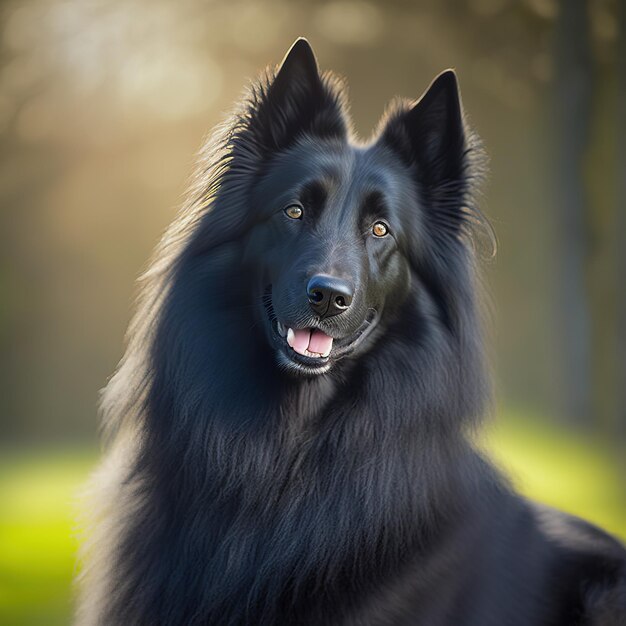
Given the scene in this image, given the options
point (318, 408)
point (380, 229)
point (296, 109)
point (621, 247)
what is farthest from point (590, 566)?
point (621, 247)

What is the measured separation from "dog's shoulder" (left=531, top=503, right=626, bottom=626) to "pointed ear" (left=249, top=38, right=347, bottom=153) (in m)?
1.63

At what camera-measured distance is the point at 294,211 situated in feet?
8.70

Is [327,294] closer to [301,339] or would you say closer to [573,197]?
[301,339]

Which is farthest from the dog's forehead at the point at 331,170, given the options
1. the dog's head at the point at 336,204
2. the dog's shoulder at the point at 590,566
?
the dog's shoulder at the point at 590,566

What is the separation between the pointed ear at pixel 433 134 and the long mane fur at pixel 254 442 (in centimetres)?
5

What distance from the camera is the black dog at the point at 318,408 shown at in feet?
8.07

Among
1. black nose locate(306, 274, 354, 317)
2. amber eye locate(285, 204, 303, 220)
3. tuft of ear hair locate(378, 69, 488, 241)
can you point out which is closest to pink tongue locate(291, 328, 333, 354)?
black nose locate(306, 274, 354, 317)

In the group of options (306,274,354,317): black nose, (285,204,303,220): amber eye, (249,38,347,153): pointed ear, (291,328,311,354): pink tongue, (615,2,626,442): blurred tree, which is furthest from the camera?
(615,2,626,442): blurred tree

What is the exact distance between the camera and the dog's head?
2.51 metres

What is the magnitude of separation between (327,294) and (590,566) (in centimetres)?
145

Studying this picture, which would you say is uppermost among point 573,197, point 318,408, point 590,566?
point 573,197

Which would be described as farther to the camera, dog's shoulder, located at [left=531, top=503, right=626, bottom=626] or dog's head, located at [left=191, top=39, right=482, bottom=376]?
dog's shoulder, located at [left=531, top=503, right=626, bottom=626]

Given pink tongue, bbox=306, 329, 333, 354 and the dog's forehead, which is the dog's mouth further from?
the dog's forehead

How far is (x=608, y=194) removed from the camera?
22.6 feet
